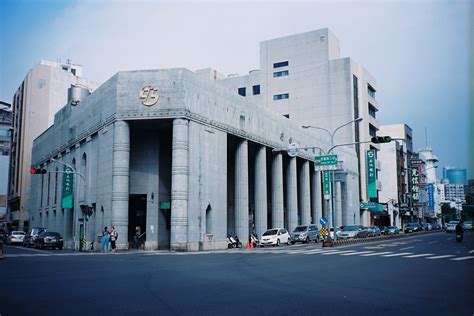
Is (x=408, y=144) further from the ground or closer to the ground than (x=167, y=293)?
further from the ground

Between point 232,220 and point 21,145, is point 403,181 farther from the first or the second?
point 21,145

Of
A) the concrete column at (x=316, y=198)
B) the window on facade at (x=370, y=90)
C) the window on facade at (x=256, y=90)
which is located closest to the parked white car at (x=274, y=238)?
the concrete column at (x=316, y=198)

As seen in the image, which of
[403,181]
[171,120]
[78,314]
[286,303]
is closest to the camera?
[78,314]

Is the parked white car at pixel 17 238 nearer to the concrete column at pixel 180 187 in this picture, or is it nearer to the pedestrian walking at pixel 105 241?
the pedestrian walking at pixel 105 241

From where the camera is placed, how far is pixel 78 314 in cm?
903

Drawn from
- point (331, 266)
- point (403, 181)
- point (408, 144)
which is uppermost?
point (408, 144)

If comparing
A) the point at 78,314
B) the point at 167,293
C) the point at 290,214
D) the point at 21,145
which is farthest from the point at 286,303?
the point at 21,145

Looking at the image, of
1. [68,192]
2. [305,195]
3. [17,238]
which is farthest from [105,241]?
[305,195]

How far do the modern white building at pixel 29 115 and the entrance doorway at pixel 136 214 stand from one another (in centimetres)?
4850

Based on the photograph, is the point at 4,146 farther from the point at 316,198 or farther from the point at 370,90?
the point at 370,90

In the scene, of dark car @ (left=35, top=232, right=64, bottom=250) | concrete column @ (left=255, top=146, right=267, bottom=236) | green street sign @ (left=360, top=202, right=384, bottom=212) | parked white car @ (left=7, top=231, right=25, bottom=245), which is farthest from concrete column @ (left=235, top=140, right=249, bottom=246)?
green street sign @ (left=360, top=202, right=384, bottom=212)

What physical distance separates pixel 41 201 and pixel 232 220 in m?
28.4

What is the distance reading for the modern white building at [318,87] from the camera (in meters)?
79.9

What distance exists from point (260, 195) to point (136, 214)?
12887 mm
